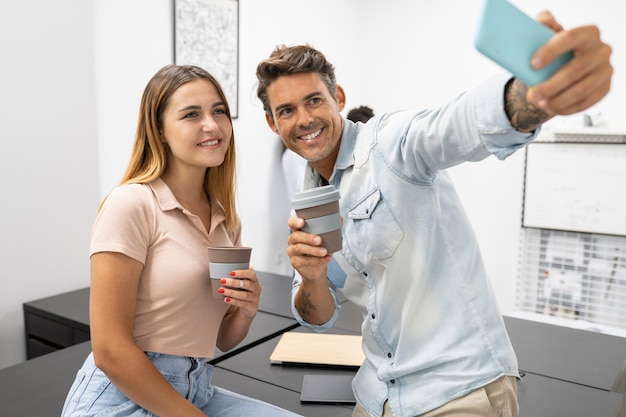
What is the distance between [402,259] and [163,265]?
59 cm

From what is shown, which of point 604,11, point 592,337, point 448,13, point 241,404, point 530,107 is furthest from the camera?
point 448,13

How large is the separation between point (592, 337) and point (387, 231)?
4.70 feet

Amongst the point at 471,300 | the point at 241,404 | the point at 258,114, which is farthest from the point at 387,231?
the point at 258,114

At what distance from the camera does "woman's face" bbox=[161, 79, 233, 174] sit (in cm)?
150

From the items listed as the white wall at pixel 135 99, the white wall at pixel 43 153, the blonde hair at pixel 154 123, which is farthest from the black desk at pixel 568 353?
the white wall at pixel 43 153

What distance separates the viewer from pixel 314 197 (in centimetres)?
117

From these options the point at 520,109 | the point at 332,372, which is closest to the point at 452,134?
the point at 520,109

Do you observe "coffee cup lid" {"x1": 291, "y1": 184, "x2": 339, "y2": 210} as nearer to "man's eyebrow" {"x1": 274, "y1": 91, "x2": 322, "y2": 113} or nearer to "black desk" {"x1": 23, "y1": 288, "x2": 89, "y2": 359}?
"man's eyebrow" {"x1": 274, "y1": 91, "x2": 322, "y2": 113}

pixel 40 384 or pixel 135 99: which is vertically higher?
A: pixel 135 99

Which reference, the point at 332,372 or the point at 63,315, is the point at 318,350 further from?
the point at 63,315

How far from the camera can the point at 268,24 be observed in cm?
429

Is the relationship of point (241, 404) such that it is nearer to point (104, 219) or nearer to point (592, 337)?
point (104, 219)

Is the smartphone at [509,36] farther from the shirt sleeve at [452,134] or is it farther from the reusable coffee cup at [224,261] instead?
the reusable coffee cup at [224,261]

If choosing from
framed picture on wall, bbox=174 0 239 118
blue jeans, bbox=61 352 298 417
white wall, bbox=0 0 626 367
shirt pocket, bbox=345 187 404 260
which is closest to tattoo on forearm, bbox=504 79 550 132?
shirt pocket, bbox=345 187 404 260
